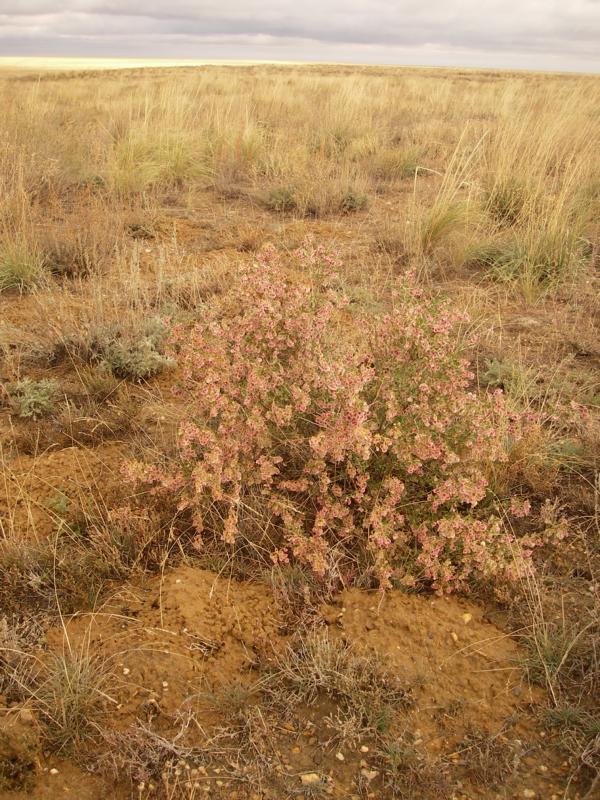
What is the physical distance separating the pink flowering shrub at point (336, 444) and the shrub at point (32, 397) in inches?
42.2

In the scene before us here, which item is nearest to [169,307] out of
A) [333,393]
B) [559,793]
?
[333,393]

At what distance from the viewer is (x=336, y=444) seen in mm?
2176

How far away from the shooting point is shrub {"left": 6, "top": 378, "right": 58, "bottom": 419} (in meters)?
3.21

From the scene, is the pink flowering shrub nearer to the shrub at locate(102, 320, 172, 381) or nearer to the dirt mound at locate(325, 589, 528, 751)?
the dirt mound at locate(325, 589, 528, 751)

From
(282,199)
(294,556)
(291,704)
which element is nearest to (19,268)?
(282,199)

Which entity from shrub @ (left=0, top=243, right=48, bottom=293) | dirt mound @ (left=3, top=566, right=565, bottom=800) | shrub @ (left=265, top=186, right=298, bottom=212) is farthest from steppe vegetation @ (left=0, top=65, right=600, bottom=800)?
shrub @ (left=265, top=186, right=298, bottom=212)

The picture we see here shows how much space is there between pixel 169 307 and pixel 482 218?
131 inches

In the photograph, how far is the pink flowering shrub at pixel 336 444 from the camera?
223 cm

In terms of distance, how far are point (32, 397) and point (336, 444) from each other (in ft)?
6.31

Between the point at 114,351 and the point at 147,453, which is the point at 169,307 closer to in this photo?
the point at 114,351

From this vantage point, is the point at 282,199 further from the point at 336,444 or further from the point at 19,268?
the point at 336,444

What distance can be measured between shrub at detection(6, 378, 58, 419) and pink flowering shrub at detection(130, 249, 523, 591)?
1.07m

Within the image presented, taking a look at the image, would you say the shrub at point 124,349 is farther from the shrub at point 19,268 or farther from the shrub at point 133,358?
the shrub at point 19,268

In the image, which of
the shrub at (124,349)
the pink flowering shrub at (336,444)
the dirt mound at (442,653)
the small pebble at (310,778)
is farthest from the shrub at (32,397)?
the small pebble at (310,778)
